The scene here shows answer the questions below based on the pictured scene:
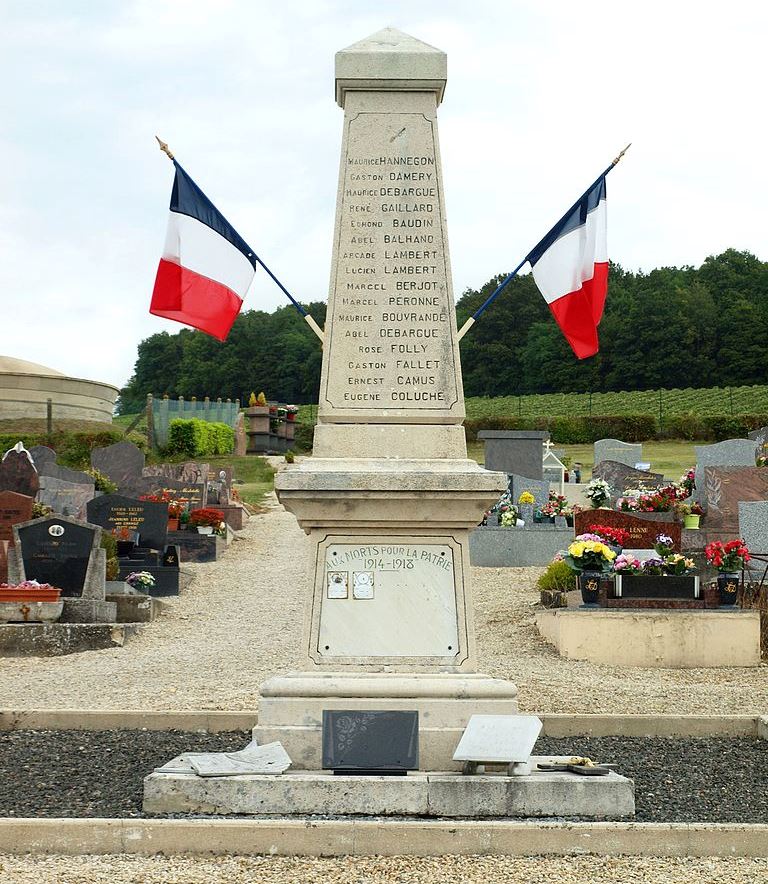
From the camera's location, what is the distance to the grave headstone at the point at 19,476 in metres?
17.3

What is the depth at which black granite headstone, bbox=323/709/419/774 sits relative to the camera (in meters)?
5.60

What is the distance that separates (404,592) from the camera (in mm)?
6078

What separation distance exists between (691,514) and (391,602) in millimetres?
12619

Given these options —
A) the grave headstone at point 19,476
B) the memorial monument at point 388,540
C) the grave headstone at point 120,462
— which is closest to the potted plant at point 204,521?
the grave headstone at point 19,476

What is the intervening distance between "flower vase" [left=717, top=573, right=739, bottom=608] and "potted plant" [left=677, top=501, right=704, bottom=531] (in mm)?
5804

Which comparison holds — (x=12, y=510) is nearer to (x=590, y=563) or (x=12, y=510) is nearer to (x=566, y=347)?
(x=590, y=563)

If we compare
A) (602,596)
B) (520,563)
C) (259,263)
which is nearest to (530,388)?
(520,563)

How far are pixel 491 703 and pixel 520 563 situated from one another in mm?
11959

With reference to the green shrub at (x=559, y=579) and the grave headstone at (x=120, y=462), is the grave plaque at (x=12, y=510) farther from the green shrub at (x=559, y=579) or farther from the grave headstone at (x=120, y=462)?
the grave headstone at (x=120, y=462)

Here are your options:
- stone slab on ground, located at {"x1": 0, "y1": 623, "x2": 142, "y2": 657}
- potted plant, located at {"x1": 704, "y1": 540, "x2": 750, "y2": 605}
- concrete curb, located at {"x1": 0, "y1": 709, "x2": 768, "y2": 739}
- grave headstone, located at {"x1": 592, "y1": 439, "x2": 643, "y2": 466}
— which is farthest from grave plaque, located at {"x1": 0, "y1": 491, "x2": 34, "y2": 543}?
grave headstone, located at {"x1": 592, "y1": 439, "x2": 643, "y2": 466}

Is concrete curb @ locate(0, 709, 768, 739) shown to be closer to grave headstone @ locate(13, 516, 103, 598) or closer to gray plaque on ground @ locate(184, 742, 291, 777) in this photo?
gray plaque on ground @ locate(184, 742, 291, 777)

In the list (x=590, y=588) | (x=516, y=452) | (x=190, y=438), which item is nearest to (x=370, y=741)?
(x=590, y=588)

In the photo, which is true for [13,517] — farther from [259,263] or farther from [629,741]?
[629,741]

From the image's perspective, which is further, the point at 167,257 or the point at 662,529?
the point at 662,529
